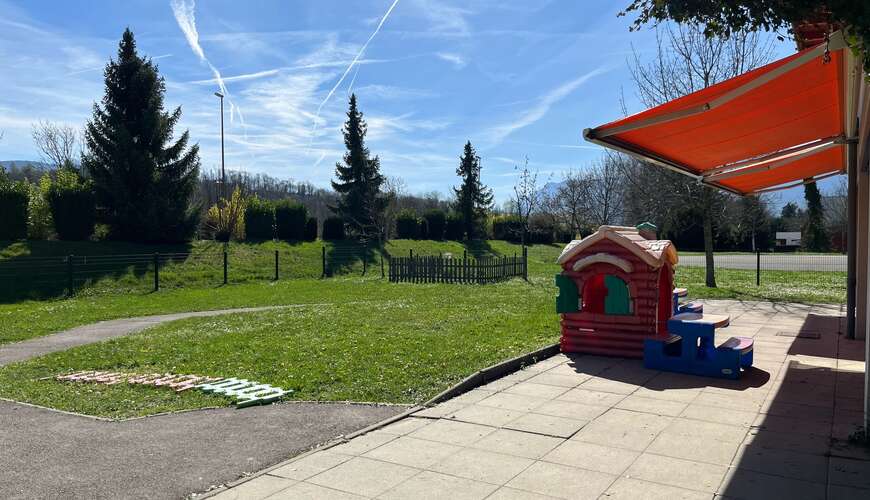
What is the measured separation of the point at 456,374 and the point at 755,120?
4489 millimetres

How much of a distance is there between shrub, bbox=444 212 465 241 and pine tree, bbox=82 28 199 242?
75.1ft

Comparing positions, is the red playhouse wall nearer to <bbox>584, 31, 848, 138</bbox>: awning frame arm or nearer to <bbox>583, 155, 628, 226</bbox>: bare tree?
<bbox>584, 31, 848, 138</bbox>: awning frame arm

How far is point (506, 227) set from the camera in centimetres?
5522

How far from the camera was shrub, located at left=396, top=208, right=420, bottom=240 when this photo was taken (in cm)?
4403

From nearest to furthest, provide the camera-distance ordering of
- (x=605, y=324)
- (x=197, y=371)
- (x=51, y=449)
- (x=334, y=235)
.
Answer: (x=51, y=449) → (x=197, y=371) → (x=605, y=324) → (x=334, y=235)

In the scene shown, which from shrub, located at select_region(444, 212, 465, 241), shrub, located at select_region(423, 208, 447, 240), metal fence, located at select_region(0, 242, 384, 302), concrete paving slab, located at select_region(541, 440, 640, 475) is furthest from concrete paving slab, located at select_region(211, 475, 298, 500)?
shrub, located at select_region(444, 212, 465, 241)

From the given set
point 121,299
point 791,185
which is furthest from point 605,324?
point 121,299

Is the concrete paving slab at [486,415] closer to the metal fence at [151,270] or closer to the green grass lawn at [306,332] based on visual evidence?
the green grass lawn at [306,332]

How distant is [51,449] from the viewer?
16.8 ft

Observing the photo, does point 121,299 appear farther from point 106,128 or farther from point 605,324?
point 605,324

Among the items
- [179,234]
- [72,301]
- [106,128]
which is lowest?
[72,301]

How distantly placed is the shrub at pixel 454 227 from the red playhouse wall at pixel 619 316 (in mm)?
39162

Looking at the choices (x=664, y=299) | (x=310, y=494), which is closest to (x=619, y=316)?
(x=664, y=299)

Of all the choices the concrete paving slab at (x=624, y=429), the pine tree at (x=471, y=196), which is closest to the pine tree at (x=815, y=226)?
the pine tree at (x=471, y=196)
